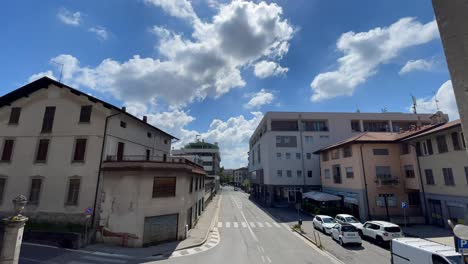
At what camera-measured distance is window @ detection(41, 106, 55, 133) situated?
23875 millimetres

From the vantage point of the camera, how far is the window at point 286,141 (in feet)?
177

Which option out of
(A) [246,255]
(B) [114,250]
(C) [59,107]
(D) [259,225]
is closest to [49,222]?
(B) [114,250]

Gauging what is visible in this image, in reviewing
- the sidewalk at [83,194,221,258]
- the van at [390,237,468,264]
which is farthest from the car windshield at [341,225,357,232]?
the sidewalk at [83,194,221,258]

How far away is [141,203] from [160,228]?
299cm

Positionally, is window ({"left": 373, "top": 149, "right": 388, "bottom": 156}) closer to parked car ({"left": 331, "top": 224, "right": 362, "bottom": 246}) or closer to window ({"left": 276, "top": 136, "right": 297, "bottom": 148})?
parked car ({"left": 331, "top": 224, "right": 362, "bottom": 246})

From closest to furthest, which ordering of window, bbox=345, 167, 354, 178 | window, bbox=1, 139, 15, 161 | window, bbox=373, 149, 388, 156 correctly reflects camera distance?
window, bbox=1, 139, 15, 161 → window, bbox=373, 149, 388, 156 → window, bbox=345, 167, 354, 178

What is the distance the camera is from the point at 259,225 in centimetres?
3089

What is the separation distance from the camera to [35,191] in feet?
74.2

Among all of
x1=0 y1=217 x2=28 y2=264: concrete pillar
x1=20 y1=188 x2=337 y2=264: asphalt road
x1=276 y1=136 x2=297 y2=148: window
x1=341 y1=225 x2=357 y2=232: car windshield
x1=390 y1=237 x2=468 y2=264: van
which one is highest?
x1=276 y1=136 x2=297 y2=148: window

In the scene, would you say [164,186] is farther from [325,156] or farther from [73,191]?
[325,156]

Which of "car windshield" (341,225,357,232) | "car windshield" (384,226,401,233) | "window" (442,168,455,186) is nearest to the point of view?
"car windshield" (384,226,401,233)

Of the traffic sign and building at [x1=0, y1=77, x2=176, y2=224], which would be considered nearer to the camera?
the traffic sign

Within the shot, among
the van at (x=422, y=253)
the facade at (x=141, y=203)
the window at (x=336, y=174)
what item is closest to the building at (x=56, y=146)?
the facade at (x=141, y=203)

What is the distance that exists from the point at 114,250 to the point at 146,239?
2494 millimetres
